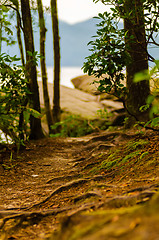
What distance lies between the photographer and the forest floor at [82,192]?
1.23 meters

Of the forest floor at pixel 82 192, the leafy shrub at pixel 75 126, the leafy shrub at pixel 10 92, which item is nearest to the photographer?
the forest floor at pixel 82 192

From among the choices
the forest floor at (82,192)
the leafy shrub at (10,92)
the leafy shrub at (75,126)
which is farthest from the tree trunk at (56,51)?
the leafy shrub at (10,92)

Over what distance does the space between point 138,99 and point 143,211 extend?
17.8ft

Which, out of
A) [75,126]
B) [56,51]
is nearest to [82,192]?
[56,51]

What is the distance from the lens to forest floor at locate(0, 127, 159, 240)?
1228 mm

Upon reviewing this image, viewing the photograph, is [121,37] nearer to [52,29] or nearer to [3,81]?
[3,81]

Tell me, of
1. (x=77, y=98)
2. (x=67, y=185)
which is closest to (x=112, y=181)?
(x=67, y=185)

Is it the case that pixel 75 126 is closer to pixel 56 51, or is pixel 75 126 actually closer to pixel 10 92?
pixel 56 51

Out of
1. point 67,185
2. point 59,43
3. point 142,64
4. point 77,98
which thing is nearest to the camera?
point 67,185

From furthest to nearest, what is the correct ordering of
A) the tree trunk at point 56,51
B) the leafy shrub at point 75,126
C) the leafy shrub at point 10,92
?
the leafy shrub at point 75,126
the tree trunk at point 56,51
the leafy shrub at point 10,92

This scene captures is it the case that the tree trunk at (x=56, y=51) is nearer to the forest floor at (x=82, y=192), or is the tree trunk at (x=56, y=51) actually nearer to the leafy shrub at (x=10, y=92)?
the forest floor at (x=82, y=192)

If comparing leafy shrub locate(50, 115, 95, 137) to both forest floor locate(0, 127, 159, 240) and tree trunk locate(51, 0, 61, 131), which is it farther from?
forest floor locate(0, 127, 159, 240)

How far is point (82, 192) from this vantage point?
354cm

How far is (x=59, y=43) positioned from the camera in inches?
397
